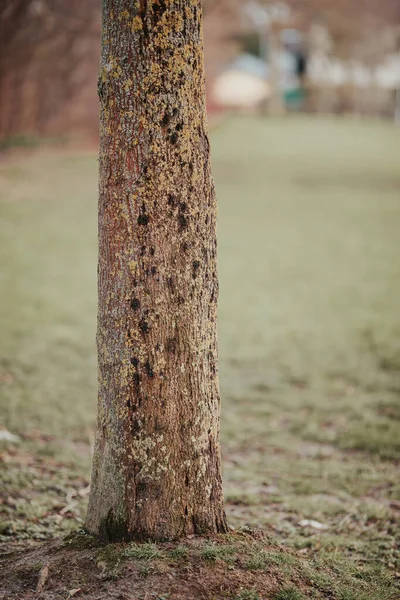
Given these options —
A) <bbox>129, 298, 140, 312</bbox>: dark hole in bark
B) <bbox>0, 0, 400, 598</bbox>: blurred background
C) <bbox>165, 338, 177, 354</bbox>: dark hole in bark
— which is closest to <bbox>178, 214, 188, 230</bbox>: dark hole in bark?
<bbox>129, 298, 140, 312</bbox>: dark hole in bark

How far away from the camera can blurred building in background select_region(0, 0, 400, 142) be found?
1752cm

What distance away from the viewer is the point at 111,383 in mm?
3520

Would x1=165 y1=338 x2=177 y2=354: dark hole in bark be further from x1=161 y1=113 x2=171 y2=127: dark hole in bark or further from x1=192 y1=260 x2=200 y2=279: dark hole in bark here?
x1=161 y1=113 x2=171 y2=127: dark hole in bark

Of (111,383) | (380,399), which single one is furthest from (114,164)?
(380,399)

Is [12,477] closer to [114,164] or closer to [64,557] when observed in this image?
[64,557]

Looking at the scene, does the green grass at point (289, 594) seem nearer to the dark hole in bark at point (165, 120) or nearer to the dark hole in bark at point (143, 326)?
the dark hole in bark at point (143, 326)

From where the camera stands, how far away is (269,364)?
9109 mm

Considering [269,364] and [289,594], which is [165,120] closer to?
[289,594]

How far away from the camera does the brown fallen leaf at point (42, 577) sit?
10.6ft

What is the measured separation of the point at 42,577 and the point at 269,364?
6053 mm

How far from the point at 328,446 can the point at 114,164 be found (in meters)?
4.26

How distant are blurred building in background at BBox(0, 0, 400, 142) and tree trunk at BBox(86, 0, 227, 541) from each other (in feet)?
39.0

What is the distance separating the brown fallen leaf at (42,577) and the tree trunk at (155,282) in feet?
1.24

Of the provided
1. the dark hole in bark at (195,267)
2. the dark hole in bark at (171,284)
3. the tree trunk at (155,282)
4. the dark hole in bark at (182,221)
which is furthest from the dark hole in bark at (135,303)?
the dark hole in bark at (182,221)
